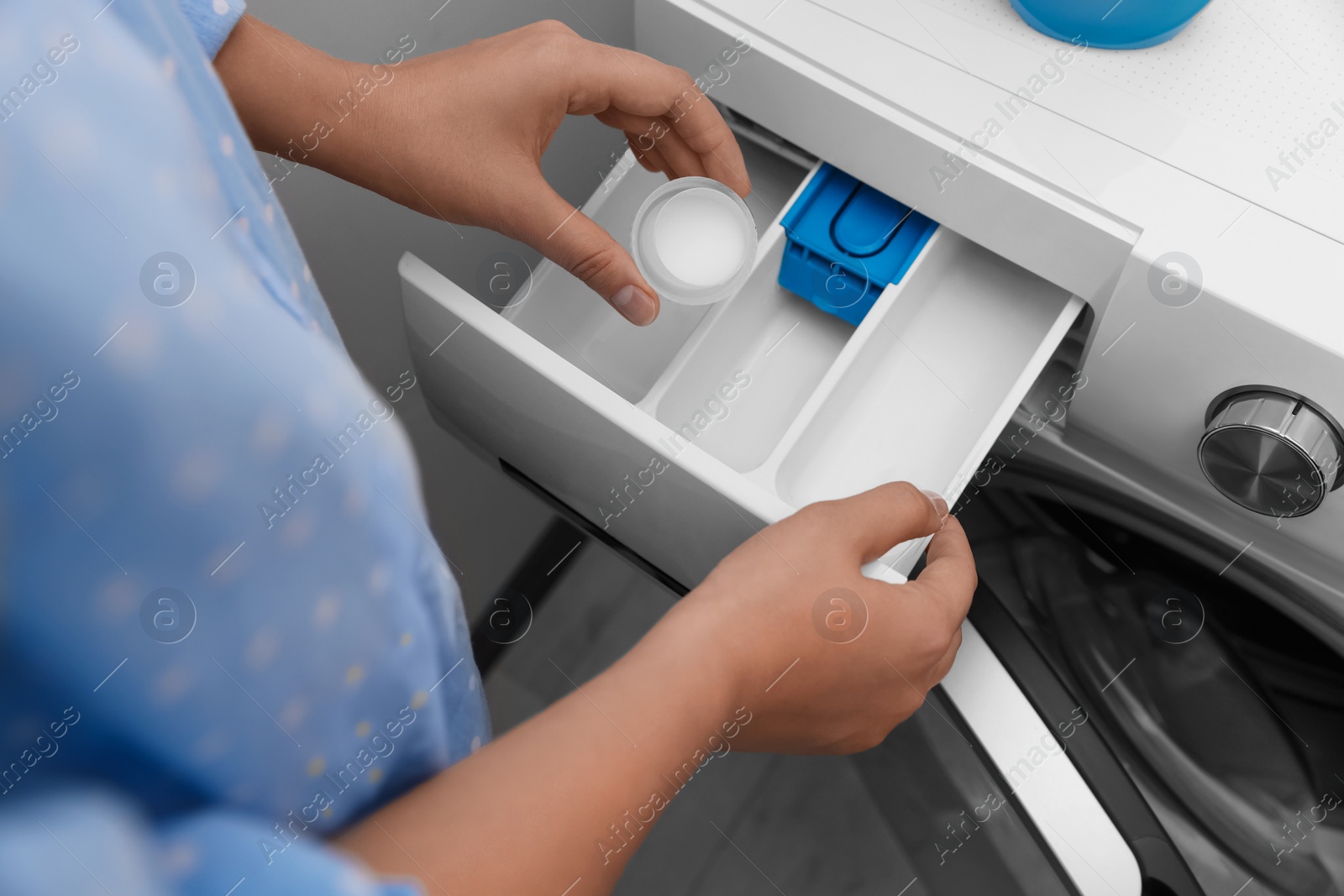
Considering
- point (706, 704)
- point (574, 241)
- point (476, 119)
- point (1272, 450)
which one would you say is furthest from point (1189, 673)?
point (476, 119)

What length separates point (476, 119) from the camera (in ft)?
2.16

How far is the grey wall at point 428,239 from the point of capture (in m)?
0.83

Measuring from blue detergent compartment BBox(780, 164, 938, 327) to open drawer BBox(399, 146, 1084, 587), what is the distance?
0.06 feet

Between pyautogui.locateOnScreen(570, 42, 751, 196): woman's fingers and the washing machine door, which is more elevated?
pyautogui.locateOnScreen(570, 42, 751, 196): woman's fingers

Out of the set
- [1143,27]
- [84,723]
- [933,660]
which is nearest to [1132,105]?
[1143,27]

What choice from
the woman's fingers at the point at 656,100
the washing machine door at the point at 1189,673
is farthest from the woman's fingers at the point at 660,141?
the washing machine door at the point at 1189,673

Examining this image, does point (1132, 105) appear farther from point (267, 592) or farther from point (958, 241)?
point (267, 592)

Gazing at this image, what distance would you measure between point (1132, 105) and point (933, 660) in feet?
1.39

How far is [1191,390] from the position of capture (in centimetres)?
67

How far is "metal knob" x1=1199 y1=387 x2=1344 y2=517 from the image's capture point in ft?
1.99

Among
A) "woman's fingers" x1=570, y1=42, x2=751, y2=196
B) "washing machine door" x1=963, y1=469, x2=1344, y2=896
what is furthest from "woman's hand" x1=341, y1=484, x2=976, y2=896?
"woman's fingers" x1=570, y1=42, x2=751, y2=196

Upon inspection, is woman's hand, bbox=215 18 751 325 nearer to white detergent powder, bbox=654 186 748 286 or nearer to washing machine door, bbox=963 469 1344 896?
white detergent powder, bbox=654 186 748 286

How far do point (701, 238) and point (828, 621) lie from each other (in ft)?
1.17

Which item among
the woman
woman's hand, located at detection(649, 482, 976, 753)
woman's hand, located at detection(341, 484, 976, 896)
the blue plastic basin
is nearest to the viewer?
the woman
